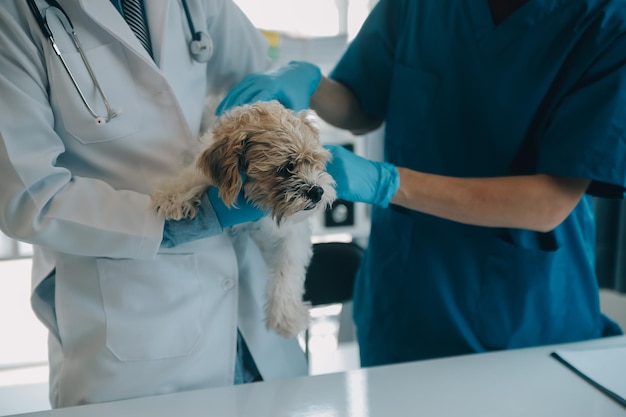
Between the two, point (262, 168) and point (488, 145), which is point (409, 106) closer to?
point (488, 145)

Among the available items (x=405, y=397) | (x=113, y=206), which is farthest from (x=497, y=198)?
(x=113, y=206)

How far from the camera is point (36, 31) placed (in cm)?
101

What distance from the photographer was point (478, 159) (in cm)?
144

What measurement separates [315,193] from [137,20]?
0.59 metres

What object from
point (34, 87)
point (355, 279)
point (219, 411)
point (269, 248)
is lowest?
point (355, 279)

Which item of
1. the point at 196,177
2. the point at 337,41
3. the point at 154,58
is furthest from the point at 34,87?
the point at 337,41

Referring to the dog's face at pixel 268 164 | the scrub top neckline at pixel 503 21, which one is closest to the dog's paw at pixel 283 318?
the dog's face at pixel 268 164

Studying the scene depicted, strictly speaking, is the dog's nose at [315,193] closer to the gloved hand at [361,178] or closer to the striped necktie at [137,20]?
the gloved hand at [361,178]

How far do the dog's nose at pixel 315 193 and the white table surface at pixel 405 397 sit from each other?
0.43m

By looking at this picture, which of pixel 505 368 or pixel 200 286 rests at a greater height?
pixel 200 286

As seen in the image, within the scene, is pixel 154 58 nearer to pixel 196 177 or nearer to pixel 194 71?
pixel 194 71

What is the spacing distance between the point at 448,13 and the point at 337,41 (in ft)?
3.76

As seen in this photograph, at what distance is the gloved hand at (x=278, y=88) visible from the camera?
1309 millimetres

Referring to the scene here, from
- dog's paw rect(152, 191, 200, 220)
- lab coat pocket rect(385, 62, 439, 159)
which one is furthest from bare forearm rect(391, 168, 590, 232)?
dog's paw rect(152, 191, 200, 220)
